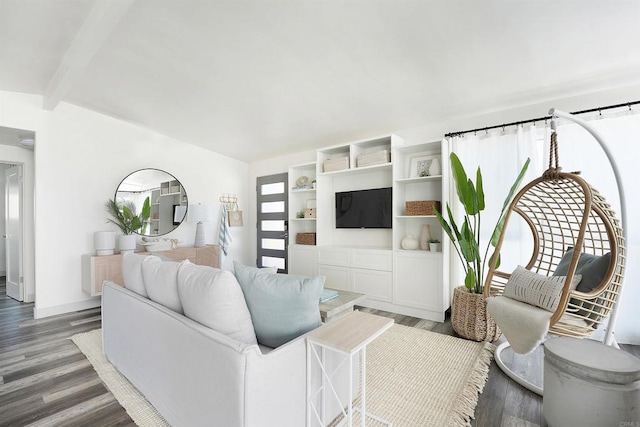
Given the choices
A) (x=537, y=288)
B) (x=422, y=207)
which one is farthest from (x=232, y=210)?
(x=537, y=288)

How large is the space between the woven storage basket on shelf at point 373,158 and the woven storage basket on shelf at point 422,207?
0.63 meters

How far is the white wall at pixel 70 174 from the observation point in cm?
338

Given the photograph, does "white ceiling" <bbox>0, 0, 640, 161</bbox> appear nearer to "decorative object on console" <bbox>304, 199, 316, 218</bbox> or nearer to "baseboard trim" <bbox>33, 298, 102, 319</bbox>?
"decorative object on console" <bbox>304, 199, 316, 218</bbox>

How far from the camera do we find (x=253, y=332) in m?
1.44

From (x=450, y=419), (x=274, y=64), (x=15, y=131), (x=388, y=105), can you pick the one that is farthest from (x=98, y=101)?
(x=450, y=419)

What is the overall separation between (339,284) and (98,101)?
3.82 meters

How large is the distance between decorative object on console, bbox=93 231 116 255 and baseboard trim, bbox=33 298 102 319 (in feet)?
2.27

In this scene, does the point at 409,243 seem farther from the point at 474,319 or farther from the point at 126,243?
the point at 126,243

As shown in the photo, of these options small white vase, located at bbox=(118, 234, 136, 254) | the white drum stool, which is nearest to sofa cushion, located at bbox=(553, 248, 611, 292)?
the white drum stool

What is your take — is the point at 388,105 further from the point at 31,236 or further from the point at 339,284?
the point at 31,236

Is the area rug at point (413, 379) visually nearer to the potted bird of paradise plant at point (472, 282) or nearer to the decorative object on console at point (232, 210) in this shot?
the potted bird of paradise plant at point (472, 282)

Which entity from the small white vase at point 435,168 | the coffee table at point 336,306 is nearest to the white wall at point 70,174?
the coffee table at point 336,306

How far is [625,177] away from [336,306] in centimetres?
269

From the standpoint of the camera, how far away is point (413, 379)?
6.61 ft
